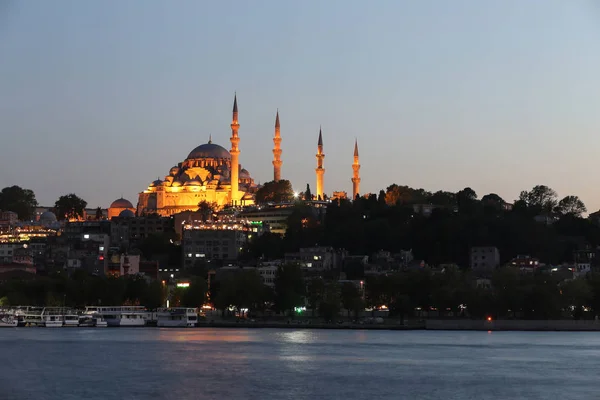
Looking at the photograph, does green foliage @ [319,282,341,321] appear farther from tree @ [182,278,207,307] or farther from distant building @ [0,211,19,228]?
distant building @ [0,211,19,228]

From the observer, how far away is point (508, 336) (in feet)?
235

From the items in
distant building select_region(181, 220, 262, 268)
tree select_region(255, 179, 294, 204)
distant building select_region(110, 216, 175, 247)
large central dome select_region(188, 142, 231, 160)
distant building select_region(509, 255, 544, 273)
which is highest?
large central dome select_region(188, 142, 231, 160)

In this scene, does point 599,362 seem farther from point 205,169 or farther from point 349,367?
point 205,169

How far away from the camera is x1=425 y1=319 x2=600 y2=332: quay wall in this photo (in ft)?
255

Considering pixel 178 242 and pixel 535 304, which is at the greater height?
pixel 178 242

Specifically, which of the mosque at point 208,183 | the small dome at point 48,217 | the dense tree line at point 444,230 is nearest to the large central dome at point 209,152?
the mosque at point 208,183

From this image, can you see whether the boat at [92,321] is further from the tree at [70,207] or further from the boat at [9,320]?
the tree at [70,207]

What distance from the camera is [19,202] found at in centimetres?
15675

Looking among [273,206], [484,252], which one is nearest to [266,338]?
[484,252]

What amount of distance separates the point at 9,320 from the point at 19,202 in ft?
254

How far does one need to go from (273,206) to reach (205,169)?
51.7 ft

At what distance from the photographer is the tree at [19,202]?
15450 centimetres

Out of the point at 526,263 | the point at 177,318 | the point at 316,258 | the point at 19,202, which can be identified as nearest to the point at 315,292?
the point at 177,318

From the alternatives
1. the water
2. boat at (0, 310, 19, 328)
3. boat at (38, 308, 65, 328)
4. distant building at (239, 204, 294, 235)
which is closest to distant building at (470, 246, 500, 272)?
the water
